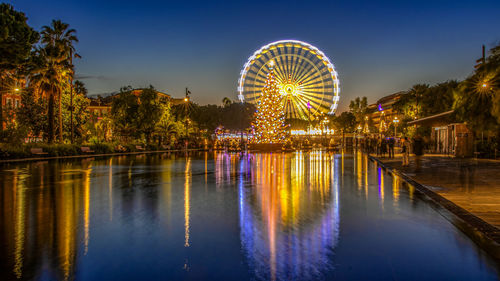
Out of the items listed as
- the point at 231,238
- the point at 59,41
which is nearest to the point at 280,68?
the point at 59,41

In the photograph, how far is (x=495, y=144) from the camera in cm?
3109

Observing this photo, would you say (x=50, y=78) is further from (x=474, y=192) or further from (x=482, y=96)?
(x=474, y=192)

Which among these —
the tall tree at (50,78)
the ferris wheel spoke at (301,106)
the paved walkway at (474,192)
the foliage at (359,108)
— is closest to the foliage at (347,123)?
the foliage at (359,108)

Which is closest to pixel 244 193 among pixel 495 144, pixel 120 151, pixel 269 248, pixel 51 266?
pixel 269 248

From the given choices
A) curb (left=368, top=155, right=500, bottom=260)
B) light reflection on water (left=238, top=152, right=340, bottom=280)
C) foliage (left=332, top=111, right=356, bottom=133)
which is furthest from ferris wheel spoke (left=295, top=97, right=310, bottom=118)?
foliage (left=332, top=111, right=356, bottom=133)

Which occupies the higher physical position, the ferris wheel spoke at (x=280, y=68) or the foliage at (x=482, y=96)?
the ferris wheel spoke at (x=280, y=68)

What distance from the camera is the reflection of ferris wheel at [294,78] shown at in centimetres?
5156

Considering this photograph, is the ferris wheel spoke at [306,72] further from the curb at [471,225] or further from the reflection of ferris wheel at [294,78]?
the curb at [471,225]

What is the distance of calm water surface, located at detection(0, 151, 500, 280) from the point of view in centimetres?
518

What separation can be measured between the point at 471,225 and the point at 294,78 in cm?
4511

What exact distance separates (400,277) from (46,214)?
7361 millimetres

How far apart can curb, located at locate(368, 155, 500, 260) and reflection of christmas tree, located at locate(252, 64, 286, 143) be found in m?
39.3

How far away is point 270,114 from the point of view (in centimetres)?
5109

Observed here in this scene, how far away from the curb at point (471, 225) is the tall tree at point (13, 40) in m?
36.9
